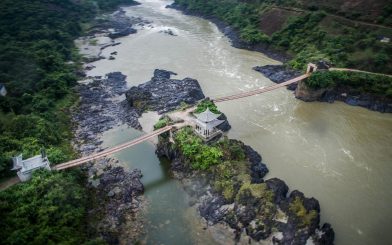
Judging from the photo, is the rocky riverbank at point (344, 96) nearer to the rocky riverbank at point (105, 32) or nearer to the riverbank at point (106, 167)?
the riverbank at point (106, 167)

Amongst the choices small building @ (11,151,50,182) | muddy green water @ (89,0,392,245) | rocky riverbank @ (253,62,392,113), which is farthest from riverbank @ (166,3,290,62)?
small building @ (11,151,50,182)

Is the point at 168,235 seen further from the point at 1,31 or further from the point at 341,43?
the point at 1,31

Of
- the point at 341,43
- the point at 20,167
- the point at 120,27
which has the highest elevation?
the point at 341,43

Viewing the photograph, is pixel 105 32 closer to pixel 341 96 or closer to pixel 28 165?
pixel 28 165

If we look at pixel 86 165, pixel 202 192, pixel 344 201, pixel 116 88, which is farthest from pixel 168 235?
pixel 116 88

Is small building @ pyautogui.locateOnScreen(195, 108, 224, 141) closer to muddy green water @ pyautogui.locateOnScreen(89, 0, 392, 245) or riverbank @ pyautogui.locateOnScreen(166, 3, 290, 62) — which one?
muddy green water @ pyautogui.locateOnScreen(89, 0, 392, 245)
